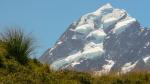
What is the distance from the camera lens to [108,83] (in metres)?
16.7

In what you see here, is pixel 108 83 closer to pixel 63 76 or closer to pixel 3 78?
pixel 63 76

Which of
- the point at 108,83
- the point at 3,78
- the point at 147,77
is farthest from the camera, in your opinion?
the point at 147,77

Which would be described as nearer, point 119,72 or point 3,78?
point 3,78

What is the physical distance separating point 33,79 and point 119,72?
15.1 ft

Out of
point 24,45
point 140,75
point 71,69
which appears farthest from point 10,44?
point 140,75

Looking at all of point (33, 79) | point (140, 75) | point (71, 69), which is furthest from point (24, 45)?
point (140, 75)

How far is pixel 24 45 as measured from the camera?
60.3 feet

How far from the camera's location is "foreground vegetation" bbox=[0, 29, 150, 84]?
50.9 feet

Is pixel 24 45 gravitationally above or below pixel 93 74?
above

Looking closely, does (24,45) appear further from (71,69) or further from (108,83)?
(108,83)

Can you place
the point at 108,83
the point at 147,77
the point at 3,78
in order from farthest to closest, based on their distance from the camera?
the point at 147,77, the point at 108,83, the point at 3,78

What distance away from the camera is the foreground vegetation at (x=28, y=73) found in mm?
15509

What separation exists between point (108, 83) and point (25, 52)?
3.95m

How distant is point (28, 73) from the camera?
54.1 ft
